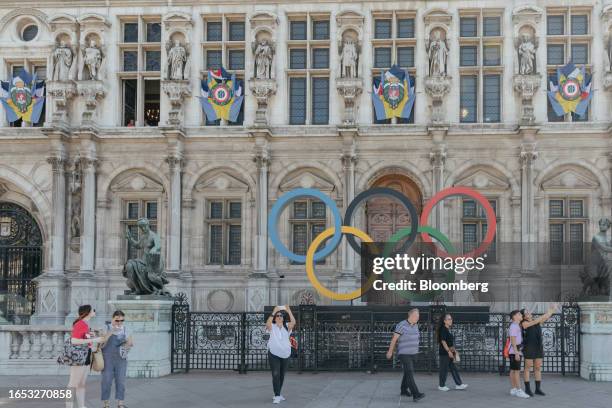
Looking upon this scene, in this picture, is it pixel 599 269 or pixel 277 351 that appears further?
pixel 599 269

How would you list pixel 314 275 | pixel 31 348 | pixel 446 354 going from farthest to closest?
pixel 314 275, pixel 31 348, pixel 446 354

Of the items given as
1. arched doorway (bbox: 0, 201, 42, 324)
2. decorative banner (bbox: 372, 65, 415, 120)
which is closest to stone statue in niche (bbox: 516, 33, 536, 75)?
decorative banner (bbox: 372, 65, 415, 120)

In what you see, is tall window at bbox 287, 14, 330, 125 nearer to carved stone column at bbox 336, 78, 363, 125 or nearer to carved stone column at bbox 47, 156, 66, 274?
carved stone column at bbox 336, 78, 363, 125

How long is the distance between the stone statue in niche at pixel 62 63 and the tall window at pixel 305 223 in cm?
1029

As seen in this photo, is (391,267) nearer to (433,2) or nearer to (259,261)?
(259,261)

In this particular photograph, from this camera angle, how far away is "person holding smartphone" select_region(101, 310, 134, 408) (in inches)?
535

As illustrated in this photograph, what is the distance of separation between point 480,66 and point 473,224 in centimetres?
602

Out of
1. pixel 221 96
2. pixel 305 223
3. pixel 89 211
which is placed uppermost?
pixel 221 96

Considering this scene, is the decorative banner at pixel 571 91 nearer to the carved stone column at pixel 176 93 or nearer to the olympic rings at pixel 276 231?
the olympic rings at pixel 276 231

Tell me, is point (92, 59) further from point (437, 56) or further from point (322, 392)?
point (322, 392)

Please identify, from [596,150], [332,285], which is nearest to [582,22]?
[596,150]

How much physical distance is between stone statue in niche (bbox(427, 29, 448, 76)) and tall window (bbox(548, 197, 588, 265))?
21.1 ft

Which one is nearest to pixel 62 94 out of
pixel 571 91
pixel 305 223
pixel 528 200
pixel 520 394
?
pixel 305 223

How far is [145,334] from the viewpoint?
1888 centimetres
